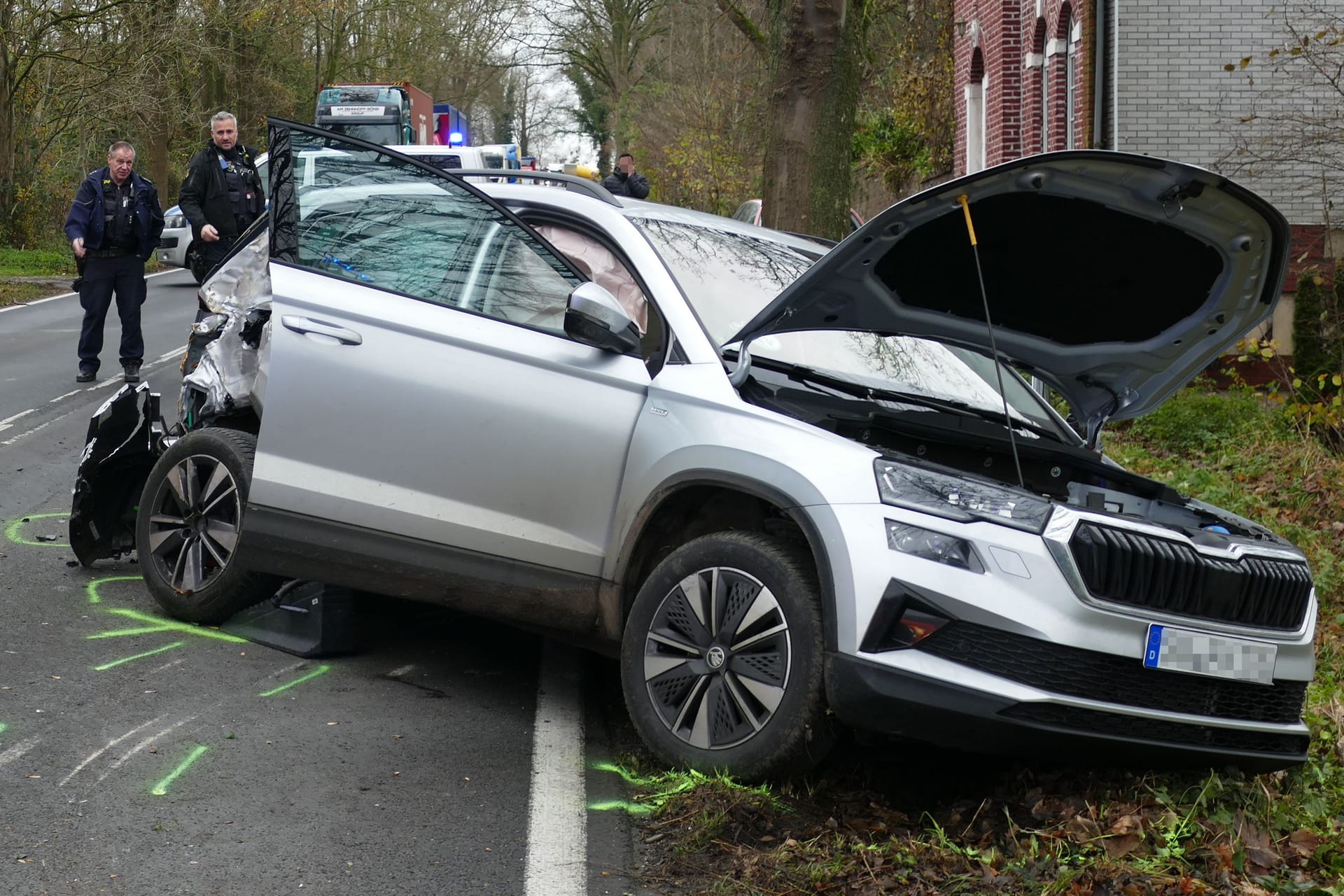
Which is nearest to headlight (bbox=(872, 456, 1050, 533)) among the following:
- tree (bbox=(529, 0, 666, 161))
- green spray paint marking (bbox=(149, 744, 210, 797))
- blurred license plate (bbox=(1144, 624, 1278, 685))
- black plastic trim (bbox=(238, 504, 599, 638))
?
blurred license plate (bbox=(1144, 624, 1278, 685))

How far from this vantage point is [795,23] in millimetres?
11656

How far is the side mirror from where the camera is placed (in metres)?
4.76

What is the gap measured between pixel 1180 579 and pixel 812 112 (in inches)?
328

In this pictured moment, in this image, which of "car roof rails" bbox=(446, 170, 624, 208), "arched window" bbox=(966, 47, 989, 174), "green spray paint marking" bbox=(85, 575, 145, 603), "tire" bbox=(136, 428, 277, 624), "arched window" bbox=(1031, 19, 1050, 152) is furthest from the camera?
"arched window" bbox=(966, 47, 989, 174)

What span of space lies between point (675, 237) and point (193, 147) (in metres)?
38.5

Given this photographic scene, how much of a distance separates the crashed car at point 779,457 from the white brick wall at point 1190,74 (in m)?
11.8

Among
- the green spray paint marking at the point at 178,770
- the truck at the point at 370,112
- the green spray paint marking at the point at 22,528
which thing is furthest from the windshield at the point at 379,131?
the green spray paint marking at the point at 178,770

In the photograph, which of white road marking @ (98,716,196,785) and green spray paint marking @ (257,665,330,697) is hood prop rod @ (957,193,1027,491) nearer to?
green spray paint marking @ (257,665,330,697)

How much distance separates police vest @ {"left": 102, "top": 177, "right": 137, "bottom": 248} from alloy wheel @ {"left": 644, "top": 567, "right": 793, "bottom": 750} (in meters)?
9.76

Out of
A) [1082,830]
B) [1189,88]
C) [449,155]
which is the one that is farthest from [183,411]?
[1189,88]

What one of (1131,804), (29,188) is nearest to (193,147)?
(29,188)

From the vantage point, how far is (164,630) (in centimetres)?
598

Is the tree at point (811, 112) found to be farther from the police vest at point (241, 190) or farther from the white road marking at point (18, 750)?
the white road marking at point (18, 750)

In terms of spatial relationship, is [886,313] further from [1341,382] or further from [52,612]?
[1341,382]
